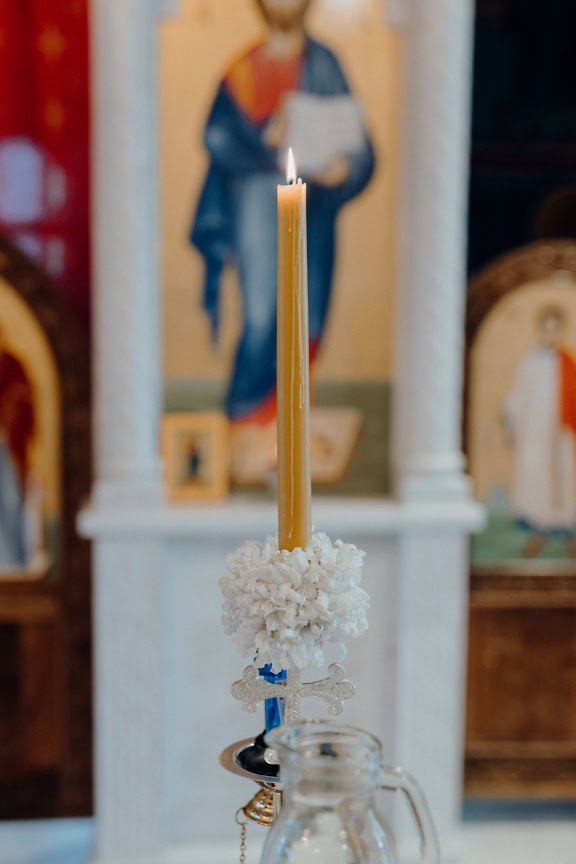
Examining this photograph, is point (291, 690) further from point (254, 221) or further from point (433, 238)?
point (254, 221)

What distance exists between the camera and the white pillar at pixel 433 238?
10.3ft

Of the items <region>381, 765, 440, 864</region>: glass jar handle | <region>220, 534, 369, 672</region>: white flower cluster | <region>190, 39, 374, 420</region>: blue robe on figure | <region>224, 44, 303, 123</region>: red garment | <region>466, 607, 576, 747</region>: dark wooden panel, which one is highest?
<region>224, 44, 303, 123</region>: red garment

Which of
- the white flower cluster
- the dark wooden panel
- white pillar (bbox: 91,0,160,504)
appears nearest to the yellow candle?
the white flower cluster

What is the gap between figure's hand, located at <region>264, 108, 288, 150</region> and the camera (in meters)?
3.33

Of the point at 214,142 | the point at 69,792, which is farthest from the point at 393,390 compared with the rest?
the point at 69,792

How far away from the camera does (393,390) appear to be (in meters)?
3.48

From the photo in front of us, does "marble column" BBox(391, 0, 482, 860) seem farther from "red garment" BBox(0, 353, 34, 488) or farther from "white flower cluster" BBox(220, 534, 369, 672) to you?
"white flower cluster" BBox(220, 534, 369, 672)

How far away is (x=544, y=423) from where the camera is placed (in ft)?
11.7

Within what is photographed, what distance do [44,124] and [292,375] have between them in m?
2.87

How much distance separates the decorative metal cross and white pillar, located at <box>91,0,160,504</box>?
234 cm

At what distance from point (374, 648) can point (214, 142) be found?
1.73m

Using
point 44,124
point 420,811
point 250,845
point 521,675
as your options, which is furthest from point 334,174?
point 420,811

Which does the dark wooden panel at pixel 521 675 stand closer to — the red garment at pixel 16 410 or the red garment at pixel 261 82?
the red garment at pixel 16 410

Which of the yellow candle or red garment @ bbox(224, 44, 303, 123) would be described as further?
red garment @ bbox(224, 44, 303, 123)
